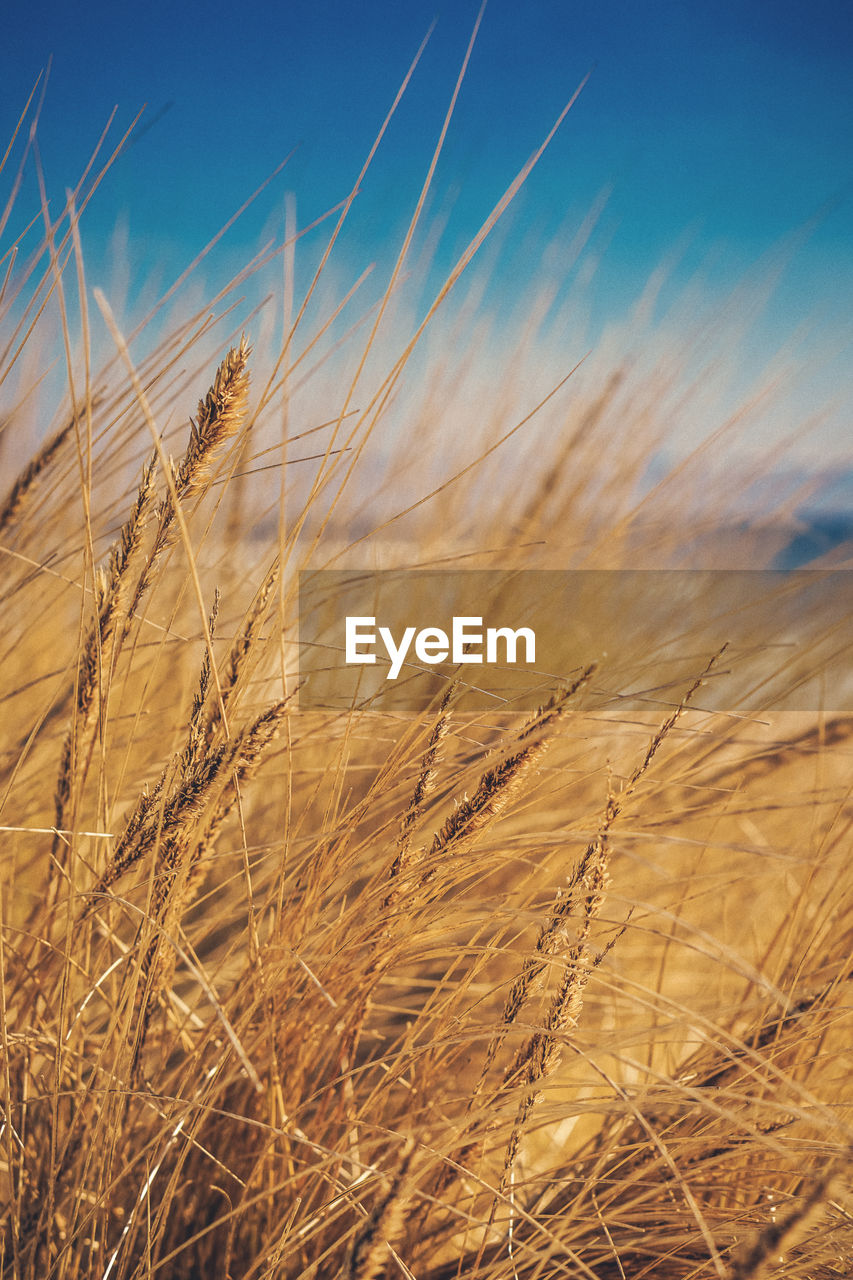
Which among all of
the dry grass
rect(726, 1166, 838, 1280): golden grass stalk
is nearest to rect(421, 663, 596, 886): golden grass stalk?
the dry grass

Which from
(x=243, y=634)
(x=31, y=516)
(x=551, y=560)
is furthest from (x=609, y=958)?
(x=31, y=516)

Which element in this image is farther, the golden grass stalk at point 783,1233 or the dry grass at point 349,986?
the dry grass at point 349,986

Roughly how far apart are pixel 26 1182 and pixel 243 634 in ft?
1.39

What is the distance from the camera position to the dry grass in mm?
372

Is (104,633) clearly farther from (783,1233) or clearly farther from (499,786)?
(783,1233)

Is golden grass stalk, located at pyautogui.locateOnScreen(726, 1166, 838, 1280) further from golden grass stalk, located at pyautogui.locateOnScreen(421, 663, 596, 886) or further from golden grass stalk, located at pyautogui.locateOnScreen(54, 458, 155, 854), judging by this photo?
golden grass stalk, located at pyautogui.locateOnScreen(54, 458, 155, 854)

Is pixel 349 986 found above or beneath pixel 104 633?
beneath

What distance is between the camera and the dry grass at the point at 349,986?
0.37m

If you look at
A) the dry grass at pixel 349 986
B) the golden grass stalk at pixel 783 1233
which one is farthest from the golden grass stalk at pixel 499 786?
the golden grass stalk at pixel 783 1233

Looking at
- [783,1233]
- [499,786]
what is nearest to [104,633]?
[499,786]

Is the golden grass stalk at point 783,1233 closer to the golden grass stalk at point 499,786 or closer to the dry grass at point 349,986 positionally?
the dry grass at point 349,986

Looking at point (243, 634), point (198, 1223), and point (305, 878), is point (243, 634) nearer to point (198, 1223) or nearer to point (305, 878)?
point (305, 878)

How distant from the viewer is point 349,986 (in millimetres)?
489

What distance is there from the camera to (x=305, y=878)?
1.69 ft
